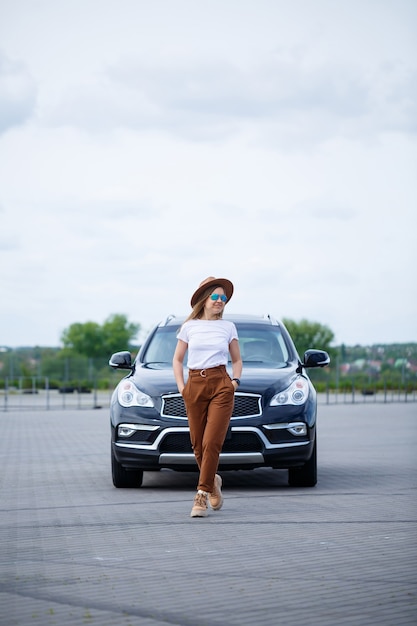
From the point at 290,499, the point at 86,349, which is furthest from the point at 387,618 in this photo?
the point at 86,349

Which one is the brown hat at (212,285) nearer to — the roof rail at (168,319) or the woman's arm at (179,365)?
the woman's arm at (179,365)

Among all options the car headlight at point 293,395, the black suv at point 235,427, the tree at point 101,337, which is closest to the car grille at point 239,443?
the black suv at point 235,427

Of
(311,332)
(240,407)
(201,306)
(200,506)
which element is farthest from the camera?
(311,332)

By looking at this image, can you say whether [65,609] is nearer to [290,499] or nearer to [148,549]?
[148,549]

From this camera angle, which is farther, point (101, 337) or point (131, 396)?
point (101, 337)

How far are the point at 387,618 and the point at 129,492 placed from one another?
19.7ft

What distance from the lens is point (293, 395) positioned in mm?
10898

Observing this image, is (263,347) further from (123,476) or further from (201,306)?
(201,306)

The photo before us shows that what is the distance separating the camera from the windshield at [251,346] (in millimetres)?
11938

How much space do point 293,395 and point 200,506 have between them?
2433mm

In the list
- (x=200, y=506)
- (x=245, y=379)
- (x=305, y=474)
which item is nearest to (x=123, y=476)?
(x=245, y=379)

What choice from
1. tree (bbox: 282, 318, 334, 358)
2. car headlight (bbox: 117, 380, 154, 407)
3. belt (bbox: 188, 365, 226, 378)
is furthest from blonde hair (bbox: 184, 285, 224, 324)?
tree (bbox: 282, 318, 334, 358)

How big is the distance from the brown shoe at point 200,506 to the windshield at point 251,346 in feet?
10.1

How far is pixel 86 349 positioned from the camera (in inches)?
6491
